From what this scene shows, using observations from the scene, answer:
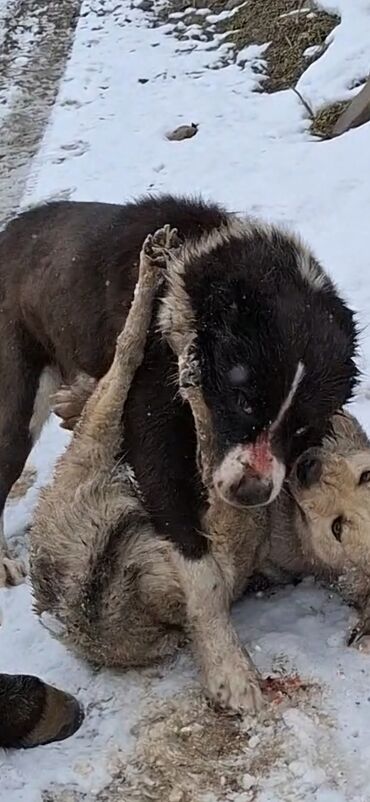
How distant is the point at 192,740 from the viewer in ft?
13.0

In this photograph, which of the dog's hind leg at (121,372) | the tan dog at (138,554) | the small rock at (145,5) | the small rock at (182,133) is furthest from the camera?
the small rock at (145,5)

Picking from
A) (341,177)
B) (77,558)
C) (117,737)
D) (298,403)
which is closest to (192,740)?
(117,737)

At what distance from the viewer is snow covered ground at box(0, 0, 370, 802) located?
3.80 meters

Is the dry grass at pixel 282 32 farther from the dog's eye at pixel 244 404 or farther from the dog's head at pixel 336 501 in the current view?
the dog's eye at pixel 244 404

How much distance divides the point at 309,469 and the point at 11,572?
1.56 meters

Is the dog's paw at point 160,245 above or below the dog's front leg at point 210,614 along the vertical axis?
above

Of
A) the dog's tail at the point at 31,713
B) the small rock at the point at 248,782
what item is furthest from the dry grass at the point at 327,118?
the small rock at the point at 248,782

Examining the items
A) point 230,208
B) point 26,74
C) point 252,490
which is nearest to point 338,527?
point 252,490

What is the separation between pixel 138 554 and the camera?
14.2 ft

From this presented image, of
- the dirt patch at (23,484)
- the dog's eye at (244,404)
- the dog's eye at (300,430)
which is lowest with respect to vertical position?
the dirt patch at (23,484)

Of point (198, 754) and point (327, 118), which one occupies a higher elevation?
point (198, 754)

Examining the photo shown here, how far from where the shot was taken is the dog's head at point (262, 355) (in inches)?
161

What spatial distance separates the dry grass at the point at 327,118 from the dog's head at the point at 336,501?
5.46 metres

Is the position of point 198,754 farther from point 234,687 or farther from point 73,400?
point 73,400
